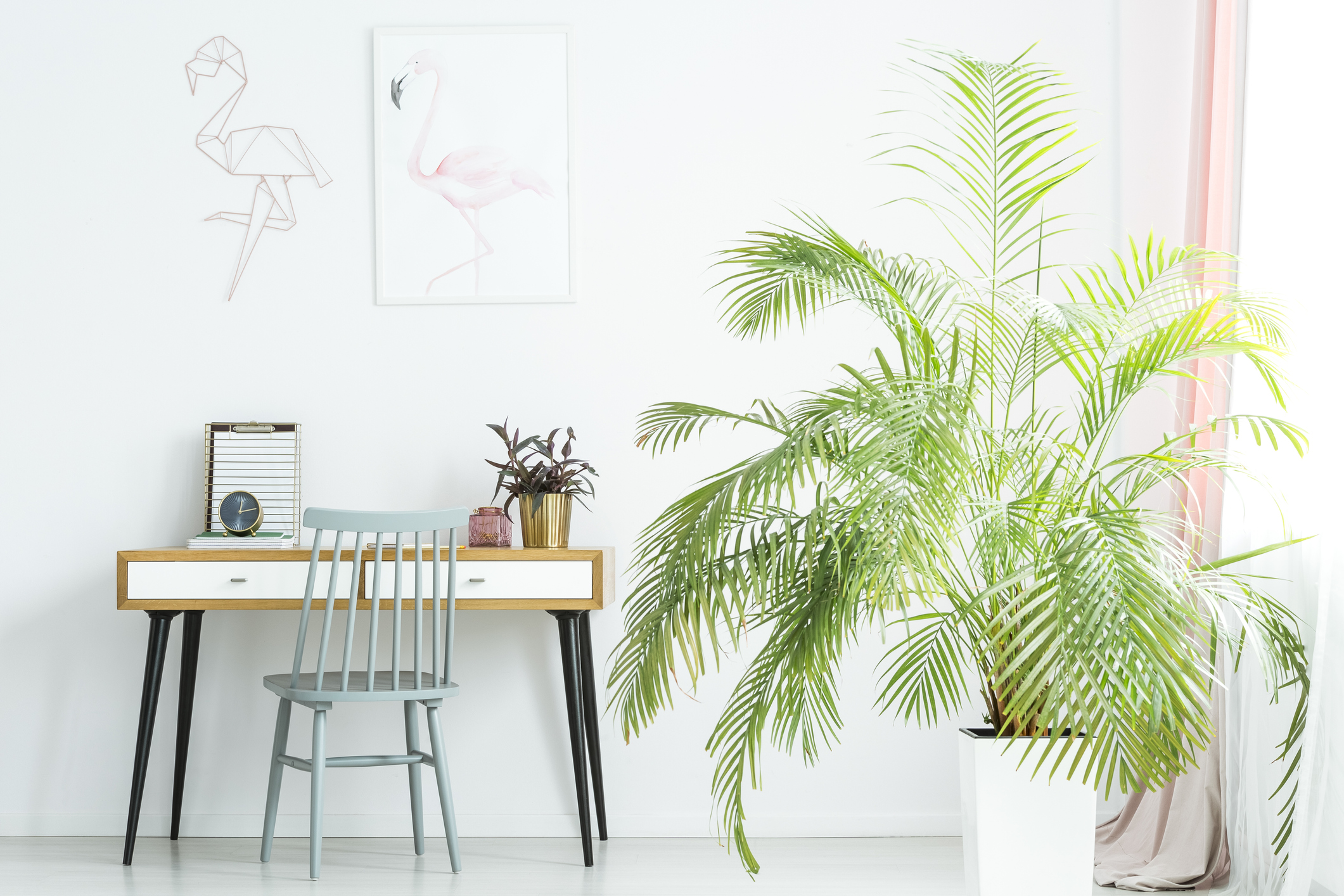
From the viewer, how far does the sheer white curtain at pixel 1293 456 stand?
69.7 inches

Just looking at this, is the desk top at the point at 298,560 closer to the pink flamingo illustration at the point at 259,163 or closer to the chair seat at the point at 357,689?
the chair seat at the point at 357,689

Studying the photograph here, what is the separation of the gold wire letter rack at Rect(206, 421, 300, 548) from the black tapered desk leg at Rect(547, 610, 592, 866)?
779 mm

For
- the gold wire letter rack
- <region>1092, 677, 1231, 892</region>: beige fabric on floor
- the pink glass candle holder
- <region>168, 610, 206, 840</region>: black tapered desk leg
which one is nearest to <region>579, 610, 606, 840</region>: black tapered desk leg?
the pink glass candle holder

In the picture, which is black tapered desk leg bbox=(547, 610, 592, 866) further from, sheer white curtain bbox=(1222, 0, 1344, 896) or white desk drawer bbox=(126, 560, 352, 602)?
sheer white curtain bbox=(1222, 0, 1344, 896)

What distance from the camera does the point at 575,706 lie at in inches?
97.7

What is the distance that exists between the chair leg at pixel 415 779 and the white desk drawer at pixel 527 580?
1.07ft

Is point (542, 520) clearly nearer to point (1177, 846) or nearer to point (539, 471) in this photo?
point (539, 471)

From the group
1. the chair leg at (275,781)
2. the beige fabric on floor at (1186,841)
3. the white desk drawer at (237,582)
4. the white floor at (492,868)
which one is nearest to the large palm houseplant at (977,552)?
the beige fabric on floor at (1186,841)

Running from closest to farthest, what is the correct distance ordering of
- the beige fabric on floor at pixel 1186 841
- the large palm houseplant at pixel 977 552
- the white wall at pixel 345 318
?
the large palm houseplant at pixel 977 552
the beige fabric on floor at pixel 1186 841
the white wall at pixel 345 318

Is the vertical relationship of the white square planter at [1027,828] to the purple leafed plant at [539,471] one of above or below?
below

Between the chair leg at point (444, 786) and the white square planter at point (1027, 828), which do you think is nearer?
the white square planter at point (1027, 828)

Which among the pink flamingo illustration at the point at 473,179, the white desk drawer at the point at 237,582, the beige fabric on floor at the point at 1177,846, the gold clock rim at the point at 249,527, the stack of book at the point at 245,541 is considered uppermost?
the pink flamingo illustration at the point at 473,179

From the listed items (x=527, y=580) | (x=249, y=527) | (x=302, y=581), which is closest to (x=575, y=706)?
(x=527, y=580)

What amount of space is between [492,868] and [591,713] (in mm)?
418
